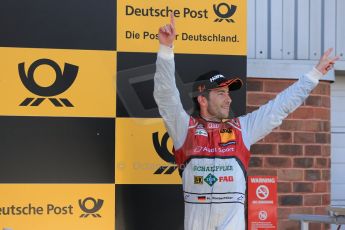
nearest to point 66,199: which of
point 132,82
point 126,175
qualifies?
point 126,175

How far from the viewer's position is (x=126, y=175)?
118 inches

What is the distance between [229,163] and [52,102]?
3.41ft

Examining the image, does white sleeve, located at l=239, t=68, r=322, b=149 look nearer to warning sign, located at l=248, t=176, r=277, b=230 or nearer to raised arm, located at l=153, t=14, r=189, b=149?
raised arm, located at l=153, t=14, r=189, b=149

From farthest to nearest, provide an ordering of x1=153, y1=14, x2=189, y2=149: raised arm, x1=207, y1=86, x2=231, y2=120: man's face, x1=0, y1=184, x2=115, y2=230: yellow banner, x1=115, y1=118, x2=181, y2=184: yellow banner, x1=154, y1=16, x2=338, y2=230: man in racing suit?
x1=115, y1=118, x2=181, y2=184: yellow banner
x1=0, y1=184, x2=115, y2=230: yellow banner
x1=207, y1=86, x2=231, y2=120: man's face
x1=154, y1=16, x2=338, y2=230: man in racing suit
x1=153, y1=14, x2=189, y2=149: raised arm

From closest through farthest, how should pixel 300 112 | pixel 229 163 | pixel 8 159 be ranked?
pixel 229 163 < pixel 8 159 < pixel 300 112

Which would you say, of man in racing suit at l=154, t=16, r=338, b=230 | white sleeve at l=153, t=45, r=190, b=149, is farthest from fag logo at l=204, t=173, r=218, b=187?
white sleeve at l=153, t=45, r=190, b=149

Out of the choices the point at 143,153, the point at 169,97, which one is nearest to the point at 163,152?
the point at 143,153

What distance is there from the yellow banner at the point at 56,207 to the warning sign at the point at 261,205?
0.86 meters

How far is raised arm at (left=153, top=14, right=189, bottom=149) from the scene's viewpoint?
244 cm

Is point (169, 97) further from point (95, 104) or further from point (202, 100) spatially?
point (95, 104)

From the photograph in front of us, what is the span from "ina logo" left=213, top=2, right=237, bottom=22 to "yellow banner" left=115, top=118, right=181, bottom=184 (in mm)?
694

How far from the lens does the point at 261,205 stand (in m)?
3.27

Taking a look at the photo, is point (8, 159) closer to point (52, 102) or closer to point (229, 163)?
point (52, 102)

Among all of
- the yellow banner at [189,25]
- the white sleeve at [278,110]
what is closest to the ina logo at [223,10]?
the yellow banner at [189,25]
